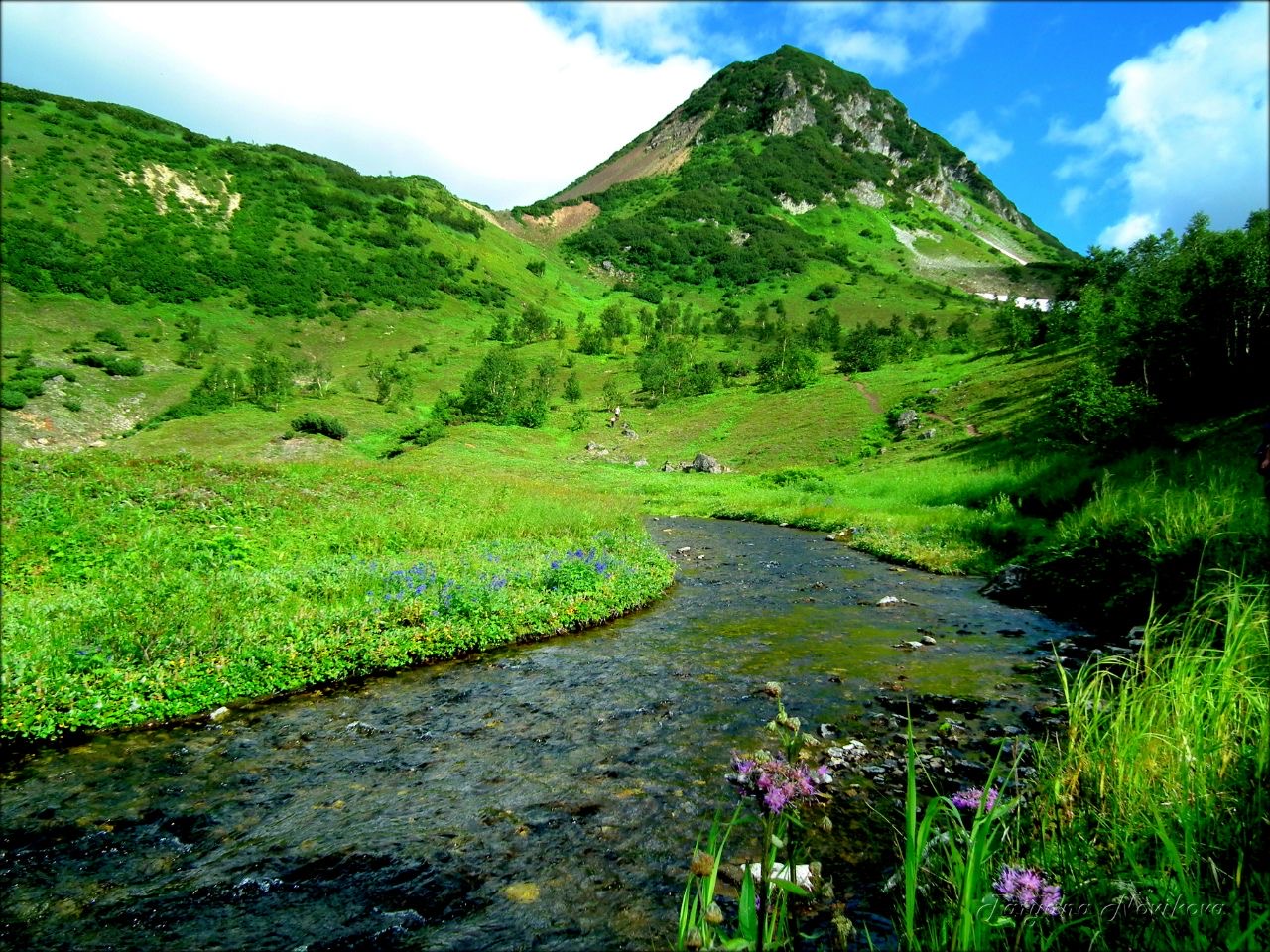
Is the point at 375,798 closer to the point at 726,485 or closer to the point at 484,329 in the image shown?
the point at 726,485

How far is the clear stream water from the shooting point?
4910 millimetres

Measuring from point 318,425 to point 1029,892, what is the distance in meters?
65.1

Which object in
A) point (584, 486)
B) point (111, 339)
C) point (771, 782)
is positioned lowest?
point (111, 339)

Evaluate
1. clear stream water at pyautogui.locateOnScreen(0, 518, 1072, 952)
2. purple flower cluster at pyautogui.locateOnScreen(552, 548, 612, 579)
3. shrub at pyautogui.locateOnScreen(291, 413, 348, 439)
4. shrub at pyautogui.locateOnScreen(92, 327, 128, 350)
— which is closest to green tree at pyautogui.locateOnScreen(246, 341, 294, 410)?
shrub at pyautogui.locateOnScreen(291, 413, 348, 439)

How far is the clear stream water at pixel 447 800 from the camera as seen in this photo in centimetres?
491

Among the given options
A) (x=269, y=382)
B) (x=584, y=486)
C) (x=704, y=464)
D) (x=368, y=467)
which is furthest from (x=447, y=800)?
(x=269, y=382)

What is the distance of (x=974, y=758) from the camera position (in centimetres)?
714

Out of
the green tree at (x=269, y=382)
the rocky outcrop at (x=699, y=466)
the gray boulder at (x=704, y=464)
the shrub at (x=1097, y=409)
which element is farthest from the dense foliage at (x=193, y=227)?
the shrub at (x=1097, y=409)

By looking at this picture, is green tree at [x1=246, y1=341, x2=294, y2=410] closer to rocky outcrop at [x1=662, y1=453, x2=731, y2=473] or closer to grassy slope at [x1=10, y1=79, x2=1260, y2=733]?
grassy slope at [x1=10, y1=79, x2=1260, y2=733]

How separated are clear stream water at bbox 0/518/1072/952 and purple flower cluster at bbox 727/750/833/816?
2.82 metres

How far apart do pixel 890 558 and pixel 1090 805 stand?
1920 centimetres

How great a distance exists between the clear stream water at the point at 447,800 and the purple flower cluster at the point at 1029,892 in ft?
7.38

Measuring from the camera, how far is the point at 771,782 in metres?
→ 2.57

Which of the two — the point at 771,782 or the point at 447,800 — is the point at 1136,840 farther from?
the point at 447,800
